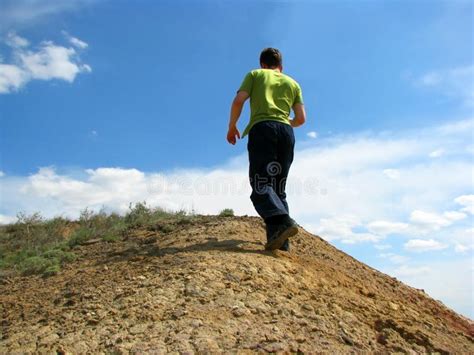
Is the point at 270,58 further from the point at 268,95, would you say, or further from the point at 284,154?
the point at 284,154

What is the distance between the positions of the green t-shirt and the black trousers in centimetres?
10

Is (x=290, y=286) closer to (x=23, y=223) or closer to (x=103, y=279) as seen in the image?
(x=103, y=279)

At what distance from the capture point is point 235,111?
15.8 feet

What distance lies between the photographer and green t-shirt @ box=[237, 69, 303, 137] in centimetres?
480

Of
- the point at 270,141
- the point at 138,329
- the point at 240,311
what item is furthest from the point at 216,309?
the point at 270,141

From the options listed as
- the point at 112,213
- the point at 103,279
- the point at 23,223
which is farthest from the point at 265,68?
the point at 23,223

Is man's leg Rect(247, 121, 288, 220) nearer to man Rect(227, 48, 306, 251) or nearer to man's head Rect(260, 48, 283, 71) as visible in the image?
man Rect(227, 48, 306, 251)

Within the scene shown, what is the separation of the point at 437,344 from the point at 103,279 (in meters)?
2.81

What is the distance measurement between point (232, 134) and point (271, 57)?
1.01m

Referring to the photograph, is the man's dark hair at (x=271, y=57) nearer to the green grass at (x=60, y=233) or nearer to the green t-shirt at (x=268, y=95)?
the green t-shirt at (x=268, y=95)

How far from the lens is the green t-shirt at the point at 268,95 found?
4.80m

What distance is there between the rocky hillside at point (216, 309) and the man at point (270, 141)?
351 mm

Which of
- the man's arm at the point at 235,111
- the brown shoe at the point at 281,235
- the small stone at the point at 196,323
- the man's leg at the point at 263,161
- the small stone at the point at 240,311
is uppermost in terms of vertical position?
the man's arm at the point at 235,111

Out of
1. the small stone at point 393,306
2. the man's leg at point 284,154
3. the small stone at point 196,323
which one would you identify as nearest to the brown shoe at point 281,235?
the man's leg at point 284,154
